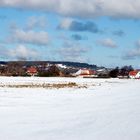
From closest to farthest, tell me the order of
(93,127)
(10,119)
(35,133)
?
→ (35,133) → (93,127) → (10,119)

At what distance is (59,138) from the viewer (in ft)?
37.3

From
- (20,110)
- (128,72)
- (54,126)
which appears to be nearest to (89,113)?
(20,110)

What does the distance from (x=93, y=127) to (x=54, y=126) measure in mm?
1197

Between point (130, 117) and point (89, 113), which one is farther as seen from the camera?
point (89, 113)

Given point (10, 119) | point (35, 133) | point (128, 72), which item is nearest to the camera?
point (35, 133)

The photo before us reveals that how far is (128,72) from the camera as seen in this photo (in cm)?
17125

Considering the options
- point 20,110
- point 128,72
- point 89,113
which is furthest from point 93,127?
point 128,72

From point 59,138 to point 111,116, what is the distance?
522cm

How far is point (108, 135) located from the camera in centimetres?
1170

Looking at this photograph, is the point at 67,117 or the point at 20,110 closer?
the point at 67,117

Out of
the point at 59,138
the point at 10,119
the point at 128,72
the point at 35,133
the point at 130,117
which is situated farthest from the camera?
the point at 128,72

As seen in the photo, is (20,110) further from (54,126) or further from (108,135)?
(108,135)

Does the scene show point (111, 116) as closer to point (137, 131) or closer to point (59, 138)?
point (137, 131)

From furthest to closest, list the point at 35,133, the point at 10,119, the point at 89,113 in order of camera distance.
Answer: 1. the point at 89,113
2. the point at 10,119
3. the point at 35,133
